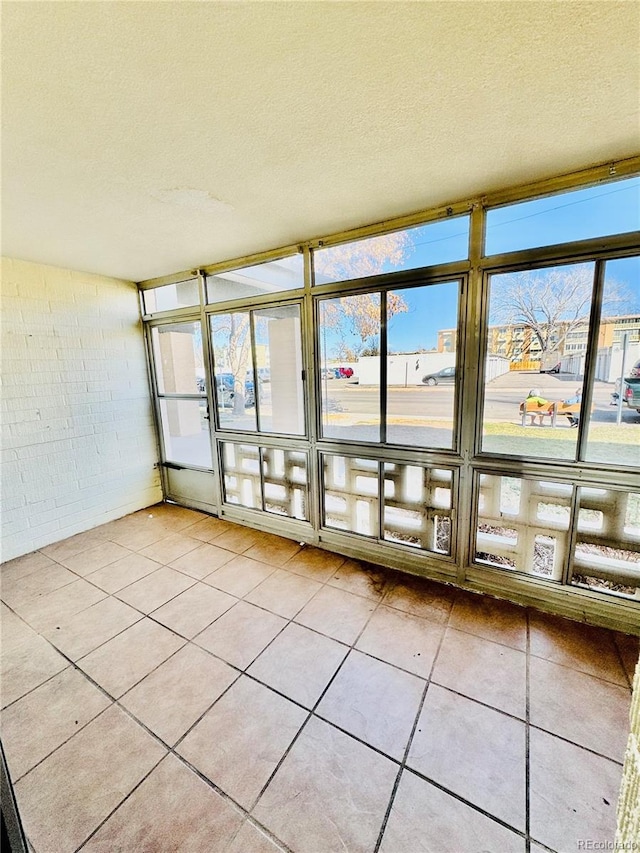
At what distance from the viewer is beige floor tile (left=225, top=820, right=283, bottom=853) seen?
1126 mm

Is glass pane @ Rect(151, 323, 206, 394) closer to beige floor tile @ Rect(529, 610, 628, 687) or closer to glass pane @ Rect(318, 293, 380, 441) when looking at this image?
glass pane @ Rect(318, 293, 380, 441)

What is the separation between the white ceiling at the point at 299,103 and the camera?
999 mm

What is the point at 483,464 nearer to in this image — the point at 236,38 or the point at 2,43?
the point at 236,38

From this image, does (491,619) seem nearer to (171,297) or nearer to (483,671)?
(483,671)

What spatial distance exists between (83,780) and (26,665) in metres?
0.87

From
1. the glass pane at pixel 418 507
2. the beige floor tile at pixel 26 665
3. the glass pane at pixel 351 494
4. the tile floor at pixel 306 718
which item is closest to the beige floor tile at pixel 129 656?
the tile floor at pixel 306 718

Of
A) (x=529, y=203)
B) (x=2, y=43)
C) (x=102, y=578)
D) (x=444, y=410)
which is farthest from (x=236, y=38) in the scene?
(x=102, y=578)

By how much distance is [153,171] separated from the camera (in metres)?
1.71

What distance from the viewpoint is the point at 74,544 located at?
320 centimetres

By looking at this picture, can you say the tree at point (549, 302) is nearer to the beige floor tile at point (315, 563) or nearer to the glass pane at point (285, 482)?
the glass pane at point (285, 482)

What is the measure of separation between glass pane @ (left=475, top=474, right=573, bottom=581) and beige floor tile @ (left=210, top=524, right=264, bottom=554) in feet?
6.25

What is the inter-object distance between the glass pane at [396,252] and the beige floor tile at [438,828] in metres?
2.64

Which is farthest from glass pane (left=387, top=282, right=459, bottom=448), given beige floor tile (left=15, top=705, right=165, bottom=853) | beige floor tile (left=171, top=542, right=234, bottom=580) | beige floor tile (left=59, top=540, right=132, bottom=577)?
beige floor tile (left=59, top=540, right=132, bottom=577)

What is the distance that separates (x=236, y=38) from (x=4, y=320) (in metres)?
3.00
